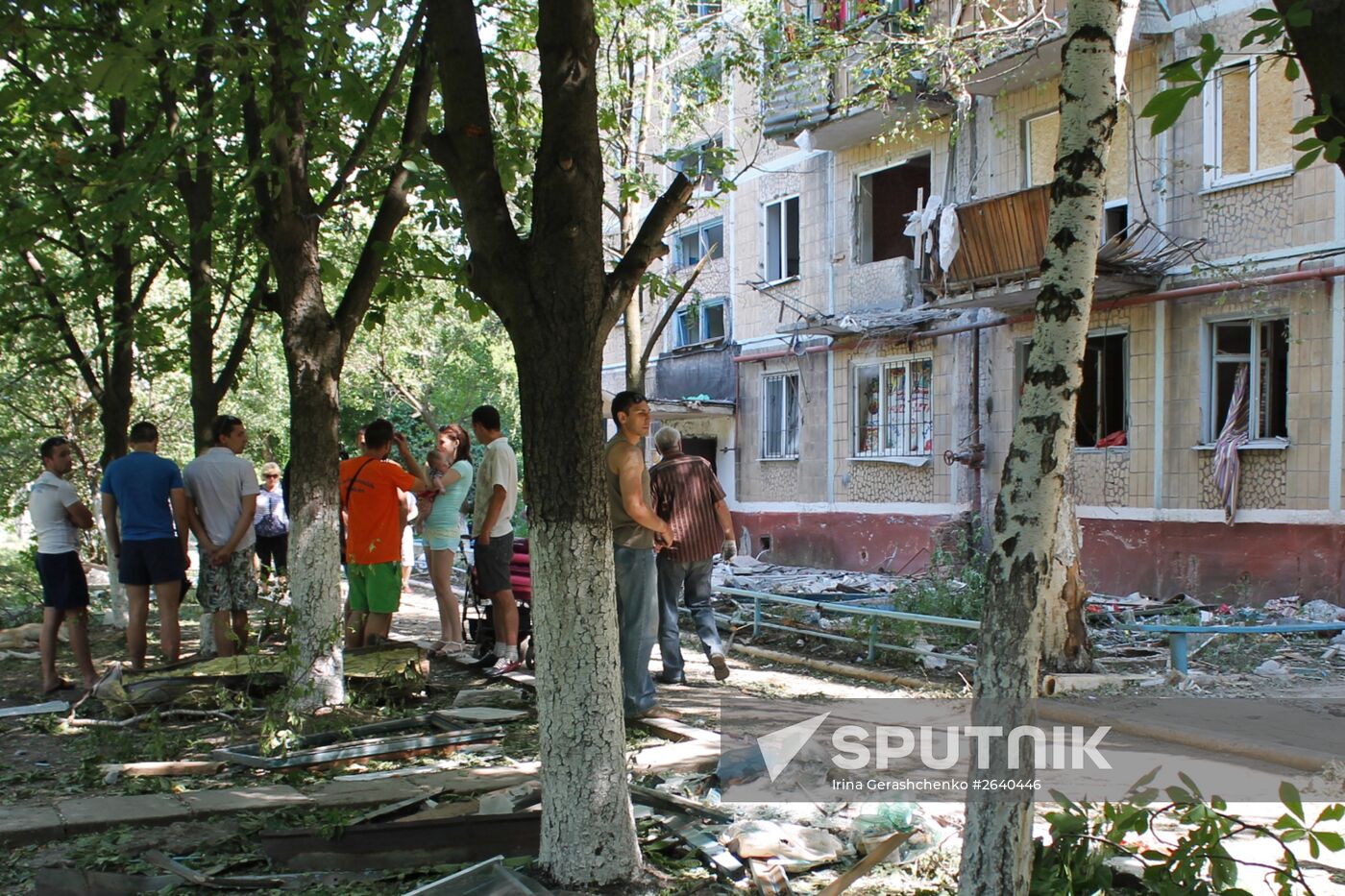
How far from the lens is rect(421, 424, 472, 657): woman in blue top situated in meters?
9.33

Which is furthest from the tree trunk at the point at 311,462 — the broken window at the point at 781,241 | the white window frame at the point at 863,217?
the broken window at the point at 781,241

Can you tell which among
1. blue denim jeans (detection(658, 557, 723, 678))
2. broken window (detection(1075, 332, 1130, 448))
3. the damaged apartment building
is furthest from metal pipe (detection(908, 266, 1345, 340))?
blue denim jeans (detection(658, 557, 723, 678))

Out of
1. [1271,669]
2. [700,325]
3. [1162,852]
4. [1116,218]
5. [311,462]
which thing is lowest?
[1271,669]

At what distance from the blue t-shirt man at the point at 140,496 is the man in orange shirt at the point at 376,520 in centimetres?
131

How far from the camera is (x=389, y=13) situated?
810 cm

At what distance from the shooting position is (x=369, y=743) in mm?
6289

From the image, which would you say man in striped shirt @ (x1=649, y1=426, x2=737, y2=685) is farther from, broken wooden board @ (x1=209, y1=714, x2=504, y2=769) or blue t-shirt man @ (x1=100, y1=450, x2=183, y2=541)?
blue t-shirt man @ (x1=100, y1=450, x2=183, y2=541)

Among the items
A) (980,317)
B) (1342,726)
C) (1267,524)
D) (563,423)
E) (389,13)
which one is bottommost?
(1342,726)

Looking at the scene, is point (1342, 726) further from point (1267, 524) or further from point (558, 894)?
point (1267, 524)

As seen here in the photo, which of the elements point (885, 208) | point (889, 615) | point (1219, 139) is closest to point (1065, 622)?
point (889, 615)

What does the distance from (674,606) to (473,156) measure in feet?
15.5

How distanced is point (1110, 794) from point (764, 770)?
168 centimetres

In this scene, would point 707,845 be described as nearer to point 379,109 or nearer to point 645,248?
point 645,248

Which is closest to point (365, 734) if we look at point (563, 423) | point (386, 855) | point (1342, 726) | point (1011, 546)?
point (386, 855)
